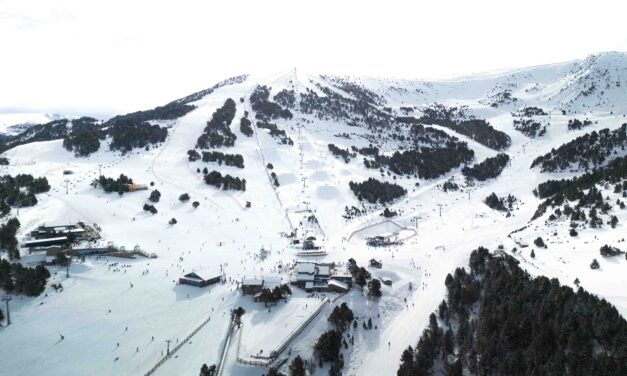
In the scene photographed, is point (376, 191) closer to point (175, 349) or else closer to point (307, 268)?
point (307, 268)

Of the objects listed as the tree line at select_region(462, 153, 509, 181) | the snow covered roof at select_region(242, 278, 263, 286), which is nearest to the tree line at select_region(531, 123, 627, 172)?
the tree line at select_region(462, 153, 509, 181)

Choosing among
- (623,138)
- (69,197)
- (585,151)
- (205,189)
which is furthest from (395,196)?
(69,197)

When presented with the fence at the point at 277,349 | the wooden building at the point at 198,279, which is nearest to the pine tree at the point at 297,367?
the fence at the point at 277,349

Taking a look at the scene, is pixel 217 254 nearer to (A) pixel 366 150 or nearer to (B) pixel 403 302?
(B) pixel 403 302

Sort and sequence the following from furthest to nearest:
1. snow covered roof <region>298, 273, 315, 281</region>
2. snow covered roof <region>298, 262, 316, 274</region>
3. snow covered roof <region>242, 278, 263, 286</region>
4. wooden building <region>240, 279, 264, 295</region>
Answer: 1. snow covered roof <region>298, 262, 316, 274</region>
2. snow covered roof <region>298, 273, 315, 281</region>
3. snow covered roof <region>242, 278, 263, 286</region>
4. wooden building <region>240, 279, 264, 295</region>

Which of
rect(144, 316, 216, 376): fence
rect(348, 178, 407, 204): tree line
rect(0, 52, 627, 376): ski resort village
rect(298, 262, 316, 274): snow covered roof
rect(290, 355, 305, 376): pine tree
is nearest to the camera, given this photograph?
rect(290, 355, 305, 376): pine tree

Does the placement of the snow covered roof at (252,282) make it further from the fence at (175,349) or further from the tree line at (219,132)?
the tree line at (219,132)

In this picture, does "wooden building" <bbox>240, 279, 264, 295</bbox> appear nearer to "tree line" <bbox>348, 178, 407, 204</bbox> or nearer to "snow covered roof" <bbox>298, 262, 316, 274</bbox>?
"snow covered roof" <bbox>298, 262, 316, 274</bbox>

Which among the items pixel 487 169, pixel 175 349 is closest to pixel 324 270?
pixel 175 349
